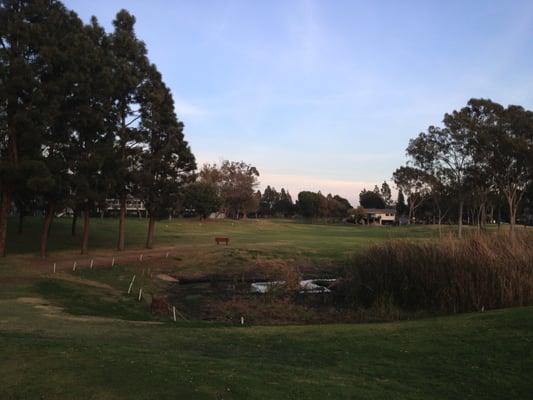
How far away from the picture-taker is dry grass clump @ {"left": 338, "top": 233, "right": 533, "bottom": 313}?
17359 millimetres

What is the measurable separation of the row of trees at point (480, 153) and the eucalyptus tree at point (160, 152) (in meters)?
27.8

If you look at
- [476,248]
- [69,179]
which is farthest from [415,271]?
[69,179]

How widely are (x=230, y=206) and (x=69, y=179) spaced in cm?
8785

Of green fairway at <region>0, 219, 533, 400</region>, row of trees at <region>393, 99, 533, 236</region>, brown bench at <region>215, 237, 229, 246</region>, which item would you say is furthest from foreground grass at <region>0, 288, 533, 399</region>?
row of trees at <region>393, 99, 533, 236</region>

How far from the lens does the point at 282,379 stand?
7.92 m

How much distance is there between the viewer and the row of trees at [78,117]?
29516 millimetres

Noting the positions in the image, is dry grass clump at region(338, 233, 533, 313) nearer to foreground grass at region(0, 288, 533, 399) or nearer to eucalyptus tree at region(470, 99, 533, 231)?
foreground grass at region(0, 288, 533, 399)

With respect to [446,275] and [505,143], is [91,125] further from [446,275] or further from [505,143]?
[505,143]

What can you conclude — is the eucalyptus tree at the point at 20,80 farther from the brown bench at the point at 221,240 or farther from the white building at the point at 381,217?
the white building at the point at 381,217

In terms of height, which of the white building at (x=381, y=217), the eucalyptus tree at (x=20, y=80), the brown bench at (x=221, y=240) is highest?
the eucalyptus tree at (x=20, y=80)

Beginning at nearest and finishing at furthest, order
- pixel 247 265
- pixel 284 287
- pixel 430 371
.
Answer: pixel 430 371
pixel 284 287
pixel 247 265

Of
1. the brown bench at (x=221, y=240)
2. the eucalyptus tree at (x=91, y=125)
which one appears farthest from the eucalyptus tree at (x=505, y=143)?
the eucalyptus tree at (x=91, y=125)

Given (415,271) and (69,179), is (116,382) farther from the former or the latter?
(69,179)

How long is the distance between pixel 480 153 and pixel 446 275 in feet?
142
